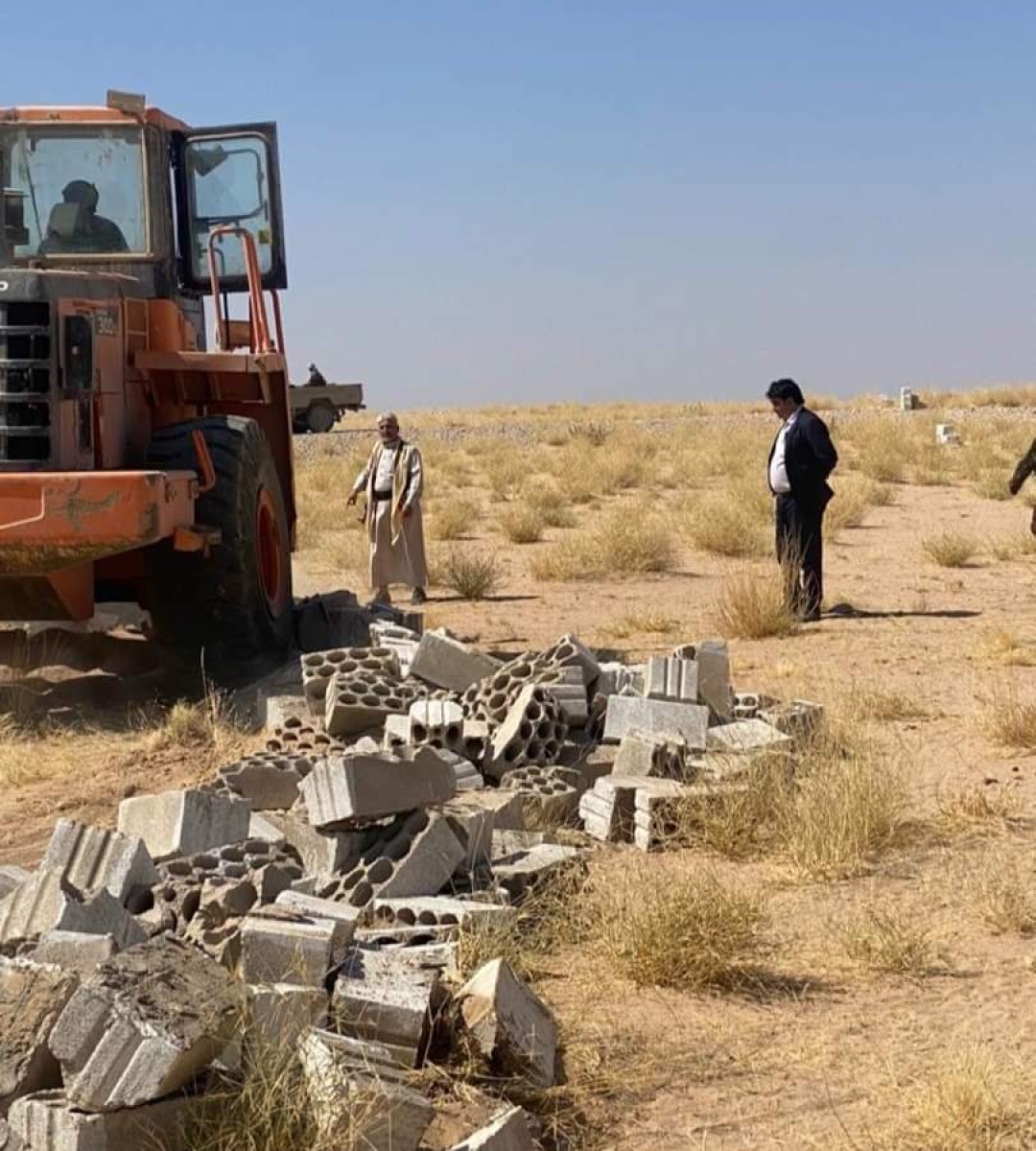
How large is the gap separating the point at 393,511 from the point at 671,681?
5.86 metres

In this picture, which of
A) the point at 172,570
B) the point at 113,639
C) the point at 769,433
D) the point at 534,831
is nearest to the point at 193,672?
the point at 172,570

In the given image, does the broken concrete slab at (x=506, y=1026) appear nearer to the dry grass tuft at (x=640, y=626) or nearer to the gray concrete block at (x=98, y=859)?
the gray concrete block at (x=98, y=859)

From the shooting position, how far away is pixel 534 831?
7.29 m

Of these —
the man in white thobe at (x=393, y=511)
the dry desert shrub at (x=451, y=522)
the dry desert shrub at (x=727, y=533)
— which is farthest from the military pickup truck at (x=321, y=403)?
the man in white thobe at (x=393, y=511)

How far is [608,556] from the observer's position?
56.4ft

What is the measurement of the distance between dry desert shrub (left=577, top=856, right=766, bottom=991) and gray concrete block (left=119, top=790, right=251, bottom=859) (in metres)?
1.34

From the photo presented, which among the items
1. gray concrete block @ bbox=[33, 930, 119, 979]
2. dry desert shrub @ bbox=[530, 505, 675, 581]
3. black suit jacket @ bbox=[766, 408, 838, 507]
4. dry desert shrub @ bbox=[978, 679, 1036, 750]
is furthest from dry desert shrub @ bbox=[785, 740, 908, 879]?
dry desert shrub @ bbox=[530, 505, 675, 581]

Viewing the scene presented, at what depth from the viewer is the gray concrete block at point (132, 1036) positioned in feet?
13.1

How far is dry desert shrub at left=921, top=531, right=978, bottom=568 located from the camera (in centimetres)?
1686

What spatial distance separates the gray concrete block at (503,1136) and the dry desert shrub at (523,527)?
1629 centimetres

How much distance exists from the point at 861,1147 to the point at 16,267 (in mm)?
7638

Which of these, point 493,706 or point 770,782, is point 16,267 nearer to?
point 493,706

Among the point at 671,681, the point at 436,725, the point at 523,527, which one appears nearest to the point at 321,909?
the point at 436,725

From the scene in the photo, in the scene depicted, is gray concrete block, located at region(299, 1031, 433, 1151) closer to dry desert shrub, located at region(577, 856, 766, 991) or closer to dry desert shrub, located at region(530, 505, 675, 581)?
dry desert shrub, located at region(577, 856, 766, 991)
